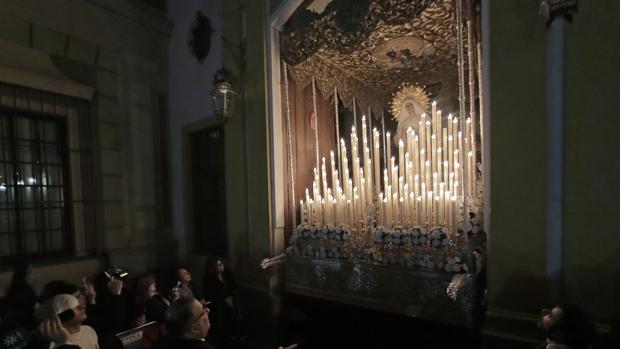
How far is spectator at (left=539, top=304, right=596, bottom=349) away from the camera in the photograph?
1.66m

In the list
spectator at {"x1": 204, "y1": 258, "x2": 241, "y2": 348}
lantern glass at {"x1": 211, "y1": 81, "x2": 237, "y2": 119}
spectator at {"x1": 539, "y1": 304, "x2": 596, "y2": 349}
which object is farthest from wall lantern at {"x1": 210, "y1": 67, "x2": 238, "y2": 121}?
spectator at {"x1": 539, "y1": 304, "x2": 596, "y2": 349}

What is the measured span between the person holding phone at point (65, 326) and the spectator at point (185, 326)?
1.62ft

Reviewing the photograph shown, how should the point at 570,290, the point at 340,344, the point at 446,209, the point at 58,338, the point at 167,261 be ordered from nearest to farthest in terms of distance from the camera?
the point at 58,338
the point at 570,290
the point at 446,209
the point at 340,344
the point at 167,261

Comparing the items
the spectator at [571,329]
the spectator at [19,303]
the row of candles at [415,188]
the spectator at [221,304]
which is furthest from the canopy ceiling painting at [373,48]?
the spectator at [19,303]

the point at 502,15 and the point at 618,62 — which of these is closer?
the point at 618,62

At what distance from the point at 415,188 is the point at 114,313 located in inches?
117

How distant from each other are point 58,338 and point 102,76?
474 centimetres

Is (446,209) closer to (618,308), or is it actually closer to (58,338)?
(618,308)

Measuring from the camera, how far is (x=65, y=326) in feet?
6.15

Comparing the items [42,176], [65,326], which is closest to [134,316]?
[65,326]

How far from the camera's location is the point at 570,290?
2117 mm

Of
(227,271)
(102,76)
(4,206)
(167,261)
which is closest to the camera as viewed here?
(227,271)

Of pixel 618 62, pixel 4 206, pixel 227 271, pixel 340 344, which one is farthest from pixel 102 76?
pixel 618 62

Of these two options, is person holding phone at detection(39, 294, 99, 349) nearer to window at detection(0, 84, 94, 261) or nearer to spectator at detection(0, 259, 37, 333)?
spectator at detection(0, 259, 37, 333)
